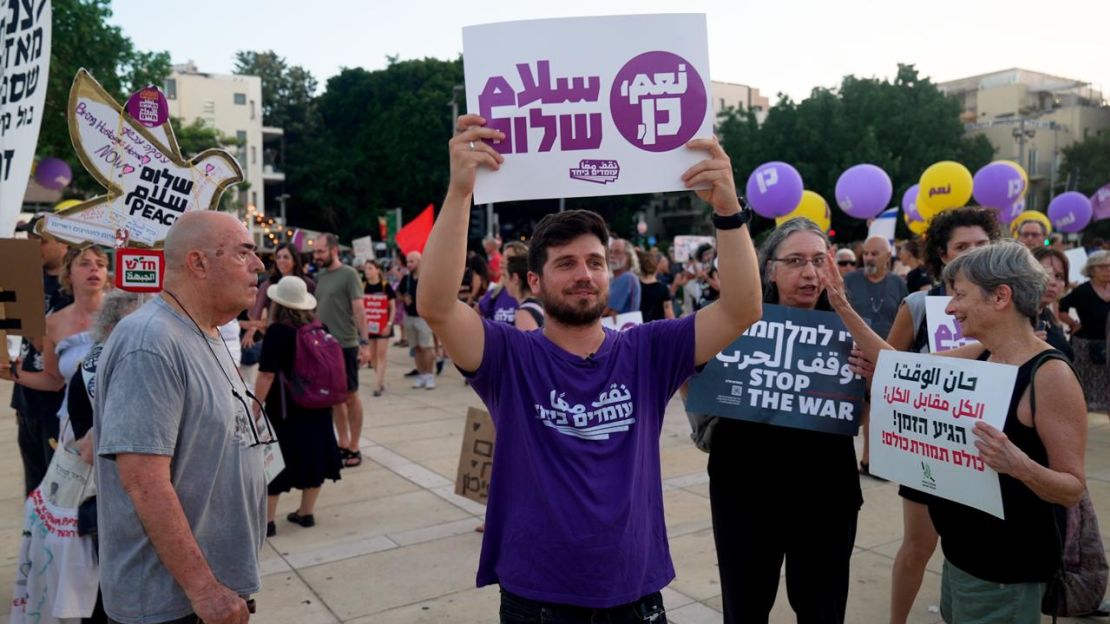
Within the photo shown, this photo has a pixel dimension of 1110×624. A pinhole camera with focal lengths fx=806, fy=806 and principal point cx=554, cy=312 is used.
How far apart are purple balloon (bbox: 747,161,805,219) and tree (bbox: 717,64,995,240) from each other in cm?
2601

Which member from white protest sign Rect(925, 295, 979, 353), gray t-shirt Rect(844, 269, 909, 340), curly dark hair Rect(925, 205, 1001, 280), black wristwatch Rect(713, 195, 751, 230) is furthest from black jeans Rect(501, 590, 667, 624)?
gray t-shirt Rect(844, 269, 909, 340)

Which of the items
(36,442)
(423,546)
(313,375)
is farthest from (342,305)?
(36,442)

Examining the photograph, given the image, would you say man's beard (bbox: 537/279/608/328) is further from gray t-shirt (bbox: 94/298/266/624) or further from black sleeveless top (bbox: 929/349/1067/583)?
black sleeveless top (bbox: 929/349/1067/583)

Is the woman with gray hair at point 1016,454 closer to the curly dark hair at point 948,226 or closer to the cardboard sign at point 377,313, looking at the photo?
the curly dark hair at point 948,226

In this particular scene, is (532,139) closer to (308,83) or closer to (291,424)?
(291,424)

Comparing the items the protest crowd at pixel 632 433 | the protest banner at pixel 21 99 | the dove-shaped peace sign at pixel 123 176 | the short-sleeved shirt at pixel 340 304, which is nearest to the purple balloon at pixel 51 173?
the short-sleeved shirt at pixel 340 304

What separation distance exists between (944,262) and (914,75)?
4263cm

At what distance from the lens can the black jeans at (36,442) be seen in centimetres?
443

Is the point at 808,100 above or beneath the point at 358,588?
above

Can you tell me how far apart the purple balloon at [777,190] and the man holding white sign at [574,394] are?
39.1 ft

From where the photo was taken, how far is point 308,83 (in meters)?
77.4

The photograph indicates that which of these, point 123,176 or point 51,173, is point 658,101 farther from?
point 51,173

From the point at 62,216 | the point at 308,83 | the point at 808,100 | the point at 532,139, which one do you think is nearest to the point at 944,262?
the point at 532,139

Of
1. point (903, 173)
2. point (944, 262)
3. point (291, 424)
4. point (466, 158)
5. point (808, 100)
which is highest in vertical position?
point (808, 100)
